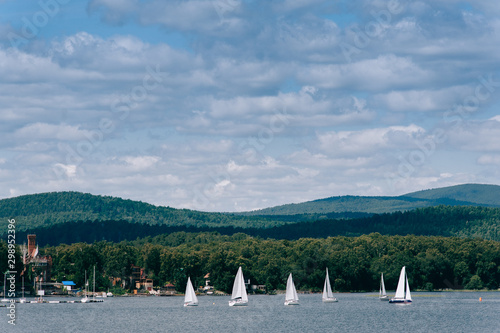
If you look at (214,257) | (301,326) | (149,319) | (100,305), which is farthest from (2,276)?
Result: (301,326)

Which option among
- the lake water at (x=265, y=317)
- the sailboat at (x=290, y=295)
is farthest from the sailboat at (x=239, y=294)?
the sailboat at (x=290, y=295)

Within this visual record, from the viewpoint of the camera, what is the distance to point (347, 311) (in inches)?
5487

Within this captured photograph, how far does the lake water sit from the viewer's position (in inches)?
4245

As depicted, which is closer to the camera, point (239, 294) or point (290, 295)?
point (239, 294)

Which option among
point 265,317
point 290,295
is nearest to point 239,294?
point 290,295

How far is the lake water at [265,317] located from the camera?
354 feet

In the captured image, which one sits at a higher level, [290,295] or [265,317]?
[290,295]

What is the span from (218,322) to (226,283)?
8299 cm

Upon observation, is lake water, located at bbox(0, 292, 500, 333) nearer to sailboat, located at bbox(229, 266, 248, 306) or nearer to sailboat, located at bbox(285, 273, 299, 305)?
sailboat, located at bbox(229, 266, 248, 306)

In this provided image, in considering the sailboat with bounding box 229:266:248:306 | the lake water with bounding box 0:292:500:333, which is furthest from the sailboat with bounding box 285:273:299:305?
the sailboat with bounding box 229:266:248:306

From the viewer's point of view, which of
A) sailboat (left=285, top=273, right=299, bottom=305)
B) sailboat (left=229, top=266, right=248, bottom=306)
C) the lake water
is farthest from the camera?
sailboat (left=285, top=273, right=299, bottom=305)

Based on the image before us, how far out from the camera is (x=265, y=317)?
124 meters

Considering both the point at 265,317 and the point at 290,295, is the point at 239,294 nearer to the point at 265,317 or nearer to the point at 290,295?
the point at 290,295

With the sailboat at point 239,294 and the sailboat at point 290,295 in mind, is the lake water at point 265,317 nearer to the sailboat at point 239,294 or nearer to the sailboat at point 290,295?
the sailboat at point 239,294
